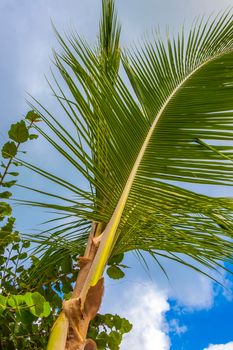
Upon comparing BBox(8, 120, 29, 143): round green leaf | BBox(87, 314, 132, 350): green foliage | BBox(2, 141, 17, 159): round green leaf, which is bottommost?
Answer: BBox(87, 314, 132, 350): green foliage

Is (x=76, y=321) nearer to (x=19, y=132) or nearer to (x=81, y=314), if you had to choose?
(x=81, y=314)

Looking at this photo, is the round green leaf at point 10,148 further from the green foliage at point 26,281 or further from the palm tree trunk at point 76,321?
the palm tree trunk at point 76,321

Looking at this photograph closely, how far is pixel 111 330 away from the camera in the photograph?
2.36 metres

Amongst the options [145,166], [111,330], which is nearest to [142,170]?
[145,166]

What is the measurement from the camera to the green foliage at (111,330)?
2.30 metres

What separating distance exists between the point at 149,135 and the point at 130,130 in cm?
8

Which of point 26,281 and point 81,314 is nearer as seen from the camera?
point 81,314

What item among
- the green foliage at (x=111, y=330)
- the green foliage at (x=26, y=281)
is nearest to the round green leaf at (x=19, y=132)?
the green foliage at (x=26, y=281)

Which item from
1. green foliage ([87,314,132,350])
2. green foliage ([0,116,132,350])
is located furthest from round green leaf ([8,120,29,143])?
green foliage ([87,314,132,350])

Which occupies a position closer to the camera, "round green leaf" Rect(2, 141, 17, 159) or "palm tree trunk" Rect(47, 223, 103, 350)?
"palm tree trunk" Rect(47, 223, 103, 350)

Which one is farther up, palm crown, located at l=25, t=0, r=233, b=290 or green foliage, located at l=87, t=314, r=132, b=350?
palm crown, located at l=25, t=0, r=233, b=290

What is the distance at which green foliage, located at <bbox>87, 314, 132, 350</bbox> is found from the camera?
7.54 ft

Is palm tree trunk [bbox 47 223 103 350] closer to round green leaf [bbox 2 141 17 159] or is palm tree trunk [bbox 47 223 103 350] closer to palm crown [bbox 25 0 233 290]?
palm crown [bbox 25 0 233 290]

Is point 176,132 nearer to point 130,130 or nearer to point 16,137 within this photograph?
point 130,130
